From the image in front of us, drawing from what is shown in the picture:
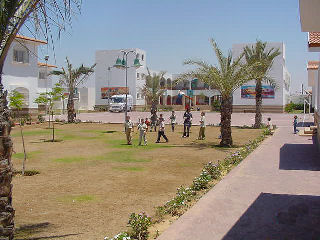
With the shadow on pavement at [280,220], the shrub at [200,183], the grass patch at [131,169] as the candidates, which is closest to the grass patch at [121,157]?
the grass patch at [131,169]

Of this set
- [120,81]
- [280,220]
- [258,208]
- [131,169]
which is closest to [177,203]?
[258,208]

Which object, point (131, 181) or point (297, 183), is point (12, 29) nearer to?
point (131, 181)

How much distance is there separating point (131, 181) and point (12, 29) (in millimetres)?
5904

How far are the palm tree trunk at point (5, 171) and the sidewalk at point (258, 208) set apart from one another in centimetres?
214

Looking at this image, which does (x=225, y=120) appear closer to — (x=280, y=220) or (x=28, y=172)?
(x=28, y=172)

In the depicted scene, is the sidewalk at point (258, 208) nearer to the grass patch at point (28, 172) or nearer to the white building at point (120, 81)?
the grass patch at point (28, 172)

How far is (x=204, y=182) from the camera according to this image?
8.72 meters

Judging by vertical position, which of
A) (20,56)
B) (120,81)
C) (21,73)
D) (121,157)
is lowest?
(121,157)

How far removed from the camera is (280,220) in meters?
6.11

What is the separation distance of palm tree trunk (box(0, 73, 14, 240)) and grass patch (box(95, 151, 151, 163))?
849cm

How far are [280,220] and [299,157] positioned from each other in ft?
24.4

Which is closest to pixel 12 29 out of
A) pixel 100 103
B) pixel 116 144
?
pixel 116 144

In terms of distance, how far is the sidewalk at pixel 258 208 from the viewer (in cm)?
553

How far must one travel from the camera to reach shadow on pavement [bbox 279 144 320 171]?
36.6ft
